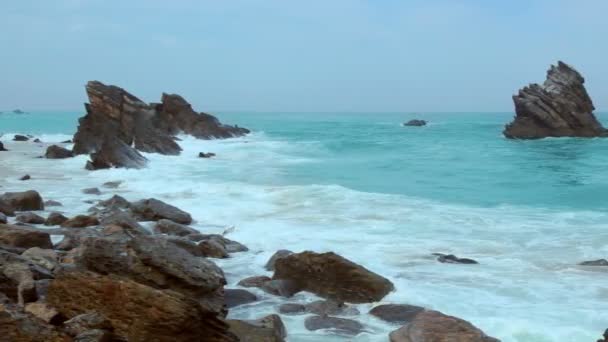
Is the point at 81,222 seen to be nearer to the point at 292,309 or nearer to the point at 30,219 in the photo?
the point at 30,219

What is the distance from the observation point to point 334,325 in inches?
314

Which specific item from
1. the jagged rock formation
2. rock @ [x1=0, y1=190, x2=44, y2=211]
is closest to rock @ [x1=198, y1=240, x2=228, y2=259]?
rock @ [x1=0, y1=190, x2=44, y2=211]

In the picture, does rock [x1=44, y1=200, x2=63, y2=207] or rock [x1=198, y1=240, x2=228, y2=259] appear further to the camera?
rock [x1=44, y1=200, x2=63, y2=207]

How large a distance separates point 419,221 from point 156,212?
21.3ft

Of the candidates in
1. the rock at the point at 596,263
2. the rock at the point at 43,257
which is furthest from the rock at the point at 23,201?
the rock at the point at 596,263

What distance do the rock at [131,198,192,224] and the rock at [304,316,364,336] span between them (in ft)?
24.7

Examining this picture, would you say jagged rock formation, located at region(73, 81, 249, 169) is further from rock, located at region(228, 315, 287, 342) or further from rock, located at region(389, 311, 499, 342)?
rock, located at region(389, 311, 499, 342)

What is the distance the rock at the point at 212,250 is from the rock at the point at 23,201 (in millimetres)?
6343

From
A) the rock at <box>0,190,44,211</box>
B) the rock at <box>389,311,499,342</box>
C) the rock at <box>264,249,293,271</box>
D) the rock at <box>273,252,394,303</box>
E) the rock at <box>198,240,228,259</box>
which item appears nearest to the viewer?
the rock at <box>389,311,499,342</box>

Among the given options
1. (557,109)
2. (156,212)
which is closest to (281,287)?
(156,212)

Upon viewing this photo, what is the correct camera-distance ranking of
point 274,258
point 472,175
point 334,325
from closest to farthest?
point 334,325, point 274,258, point 472,175

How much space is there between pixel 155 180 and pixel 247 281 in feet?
52.1

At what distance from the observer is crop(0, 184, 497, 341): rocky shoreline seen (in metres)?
6.06

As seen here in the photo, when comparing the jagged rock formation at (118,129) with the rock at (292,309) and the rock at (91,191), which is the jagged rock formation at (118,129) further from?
the rock at (292,309)
